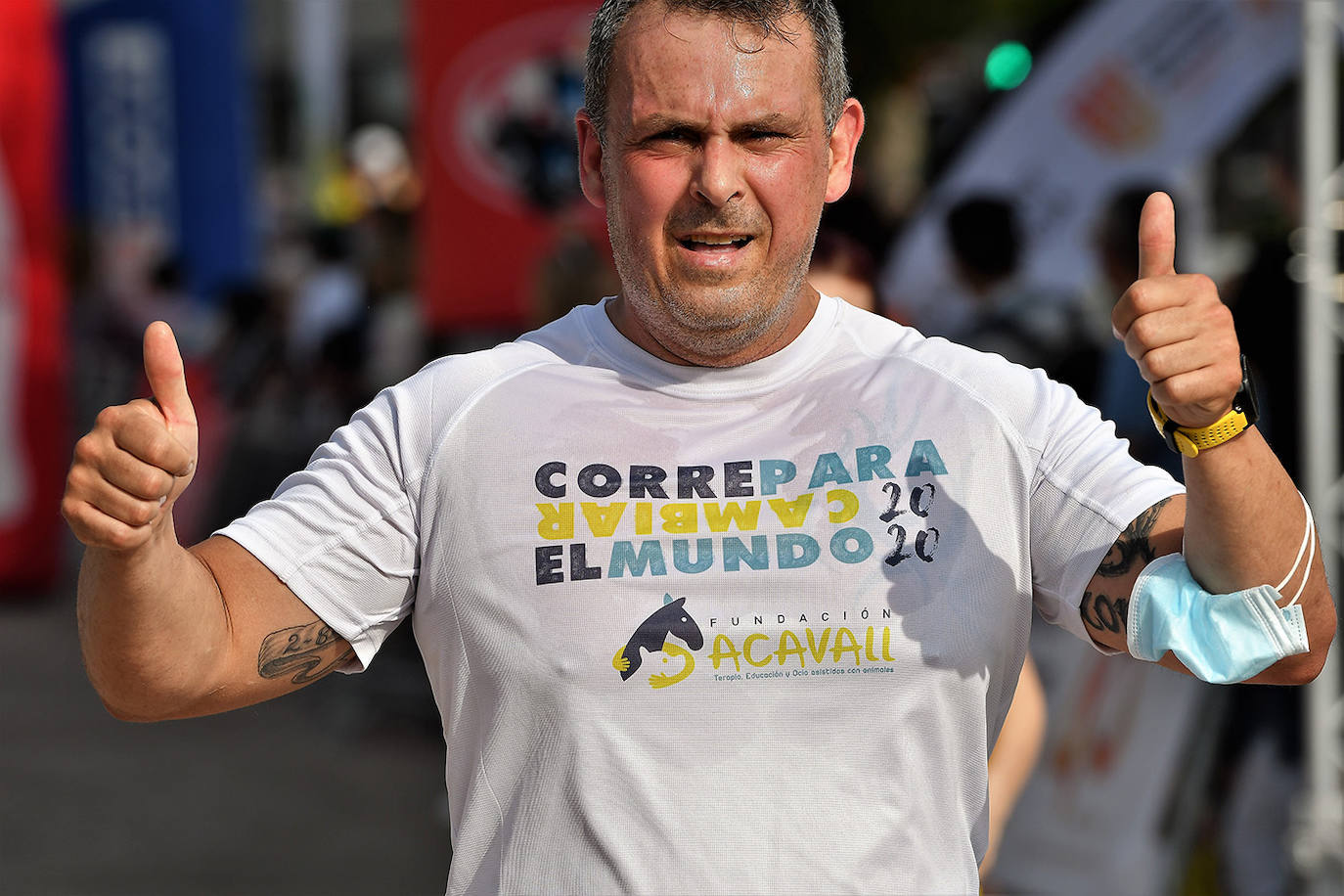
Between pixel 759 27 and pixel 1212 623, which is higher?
pixel 759 27

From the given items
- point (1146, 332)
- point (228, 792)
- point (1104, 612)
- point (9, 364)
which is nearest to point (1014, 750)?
point (1104, 612)

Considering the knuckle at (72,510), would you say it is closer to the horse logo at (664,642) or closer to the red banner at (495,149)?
the horse logo at (664,642)

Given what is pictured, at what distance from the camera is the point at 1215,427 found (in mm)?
1850

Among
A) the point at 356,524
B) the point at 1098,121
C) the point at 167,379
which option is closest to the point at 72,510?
the point at 167,379

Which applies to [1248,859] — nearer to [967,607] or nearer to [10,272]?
[967,607]

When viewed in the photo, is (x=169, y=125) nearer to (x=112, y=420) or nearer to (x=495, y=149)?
(x=495, y=149)

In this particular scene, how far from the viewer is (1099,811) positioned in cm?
533

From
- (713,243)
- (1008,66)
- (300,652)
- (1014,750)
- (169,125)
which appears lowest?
(1014,750)

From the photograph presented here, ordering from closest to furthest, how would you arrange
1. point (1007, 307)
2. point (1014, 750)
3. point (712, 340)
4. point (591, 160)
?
point (712, 340), point (591, 160), point (1014, 750), point (1007, 307)

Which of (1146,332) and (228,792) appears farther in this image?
(228,792)

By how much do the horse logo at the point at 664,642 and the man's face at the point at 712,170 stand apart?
0.36 m

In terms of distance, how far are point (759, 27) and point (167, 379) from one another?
865mm

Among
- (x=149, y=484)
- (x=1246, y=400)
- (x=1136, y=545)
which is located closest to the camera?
(x=149, y=484)

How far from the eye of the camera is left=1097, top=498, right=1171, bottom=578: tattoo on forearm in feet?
6.55
